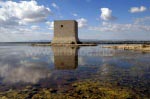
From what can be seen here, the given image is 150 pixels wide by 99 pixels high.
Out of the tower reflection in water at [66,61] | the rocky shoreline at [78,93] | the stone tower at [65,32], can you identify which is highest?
the stone tower at [65,32]

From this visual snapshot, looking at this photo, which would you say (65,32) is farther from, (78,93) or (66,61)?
(78,93)

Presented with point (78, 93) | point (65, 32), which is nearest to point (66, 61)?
point (78, 93)

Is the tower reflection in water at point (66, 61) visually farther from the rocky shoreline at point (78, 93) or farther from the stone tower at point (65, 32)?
the stone tower at point (65, 32)

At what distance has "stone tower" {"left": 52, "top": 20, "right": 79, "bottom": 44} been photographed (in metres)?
50.0

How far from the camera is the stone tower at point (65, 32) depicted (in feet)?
164

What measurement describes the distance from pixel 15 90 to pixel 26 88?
1.58 ft

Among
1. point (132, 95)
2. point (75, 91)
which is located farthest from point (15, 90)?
point (132, 95)

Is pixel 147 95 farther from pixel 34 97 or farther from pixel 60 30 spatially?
pixel 60 30

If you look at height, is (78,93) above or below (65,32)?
below

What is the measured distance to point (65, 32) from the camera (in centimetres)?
5031

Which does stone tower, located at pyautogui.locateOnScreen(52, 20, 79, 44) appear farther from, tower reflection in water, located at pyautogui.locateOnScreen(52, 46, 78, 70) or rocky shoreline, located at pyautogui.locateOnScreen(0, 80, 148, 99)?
rocky shoreline, located at pyautogui.locateOnScreen(0, 80, 148, 99)

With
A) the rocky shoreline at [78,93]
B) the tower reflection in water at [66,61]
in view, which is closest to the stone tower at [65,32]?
the tower reflection in water at [66,61]

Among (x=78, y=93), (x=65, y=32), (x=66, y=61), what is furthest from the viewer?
(x=65, y=32)

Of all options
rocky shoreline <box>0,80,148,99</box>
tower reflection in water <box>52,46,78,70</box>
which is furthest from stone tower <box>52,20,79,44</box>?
rocky shoreline <box>0,80,148,99</box>
